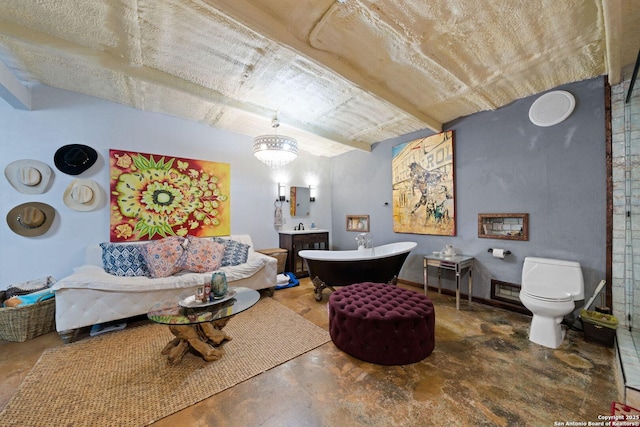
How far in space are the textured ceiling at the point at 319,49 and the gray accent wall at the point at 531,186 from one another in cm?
29

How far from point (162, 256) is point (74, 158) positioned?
1569 millimetres

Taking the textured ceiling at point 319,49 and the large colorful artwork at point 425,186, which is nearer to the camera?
the textured ceiling at point 319,49

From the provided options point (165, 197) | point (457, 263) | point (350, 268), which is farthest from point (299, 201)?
point (457, 263)

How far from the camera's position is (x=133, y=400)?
153 cm

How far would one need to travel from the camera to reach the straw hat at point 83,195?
283 cm

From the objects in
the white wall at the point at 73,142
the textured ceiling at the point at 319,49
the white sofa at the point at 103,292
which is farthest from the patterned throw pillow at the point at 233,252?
the textured ceiling at the point at 319,49

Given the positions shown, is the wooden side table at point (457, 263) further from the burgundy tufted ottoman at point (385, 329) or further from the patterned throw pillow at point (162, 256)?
the patterned throw pillow at point (162, 256)

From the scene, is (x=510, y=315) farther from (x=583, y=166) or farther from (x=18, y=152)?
(x=18, y=152)

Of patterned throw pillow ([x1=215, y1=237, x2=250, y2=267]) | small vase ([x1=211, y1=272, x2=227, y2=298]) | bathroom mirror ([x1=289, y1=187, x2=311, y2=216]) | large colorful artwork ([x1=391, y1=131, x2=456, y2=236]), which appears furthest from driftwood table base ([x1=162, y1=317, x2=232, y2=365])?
large colorful artwork ([x1=391, y1=131, x2=456, y2=236])

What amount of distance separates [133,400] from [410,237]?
12.3ft

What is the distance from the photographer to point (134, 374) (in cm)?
178

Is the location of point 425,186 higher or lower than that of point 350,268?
higher

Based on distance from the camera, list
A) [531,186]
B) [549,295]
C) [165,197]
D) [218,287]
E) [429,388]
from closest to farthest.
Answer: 1. [429,388]
2. [218,287]
3. [549,295]
4. [531,186]
5. [165,197]

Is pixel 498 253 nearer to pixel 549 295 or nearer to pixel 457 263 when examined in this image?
pixel 457 263
